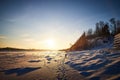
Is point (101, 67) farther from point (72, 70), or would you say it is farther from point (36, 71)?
point (36, 71)

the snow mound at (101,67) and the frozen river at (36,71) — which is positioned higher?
the snow mound at (101,67)

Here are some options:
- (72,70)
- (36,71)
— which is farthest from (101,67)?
(36,71)

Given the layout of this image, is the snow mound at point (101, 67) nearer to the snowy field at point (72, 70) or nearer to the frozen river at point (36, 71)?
the snowy field at point (72, 70)

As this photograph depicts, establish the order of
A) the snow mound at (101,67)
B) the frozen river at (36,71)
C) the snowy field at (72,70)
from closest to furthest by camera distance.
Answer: the snow mound at (101,67) < the snowy field at (72,70) < the frozen river at (36,71)

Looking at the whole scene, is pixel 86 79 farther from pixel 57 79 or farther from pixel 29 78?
pixel 29 78

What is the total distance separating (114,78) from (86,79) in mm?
849

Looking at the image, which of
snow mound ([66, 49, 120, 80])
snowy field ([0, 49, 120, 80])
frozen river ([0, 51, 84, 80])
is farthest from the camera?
frozen river ([0, 51, 84, 80])

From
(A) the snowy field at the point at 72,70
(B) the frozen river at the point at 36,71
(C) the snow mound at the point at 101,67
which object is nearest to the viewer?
(C) the snow mound at the point at 101,67

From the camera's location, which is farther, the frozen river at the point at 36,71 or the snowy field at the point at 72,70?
the frozen river at the point at 36,71

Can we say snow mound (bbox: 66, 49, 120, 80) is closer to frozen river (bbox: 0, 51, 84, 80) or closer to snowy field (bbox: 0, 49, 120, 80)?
snowy field (bbox: 0, 49, 120, 80)

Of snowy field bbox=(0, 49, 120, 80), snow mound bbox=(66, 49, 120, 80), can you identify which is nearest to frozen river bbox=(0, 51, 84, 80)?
snowy field bbox=(0, 49, 120, 80)

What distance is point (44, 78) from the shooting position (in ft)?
13.0

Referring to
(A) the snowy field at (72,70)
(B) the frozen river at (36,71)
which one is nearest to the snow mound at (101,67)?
(A) the snowy field at (72,70)

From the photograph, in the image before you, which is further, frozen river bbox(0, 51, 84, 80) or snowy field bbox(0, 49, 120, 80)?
frozen river bbox(0, 51, 84, 80)
